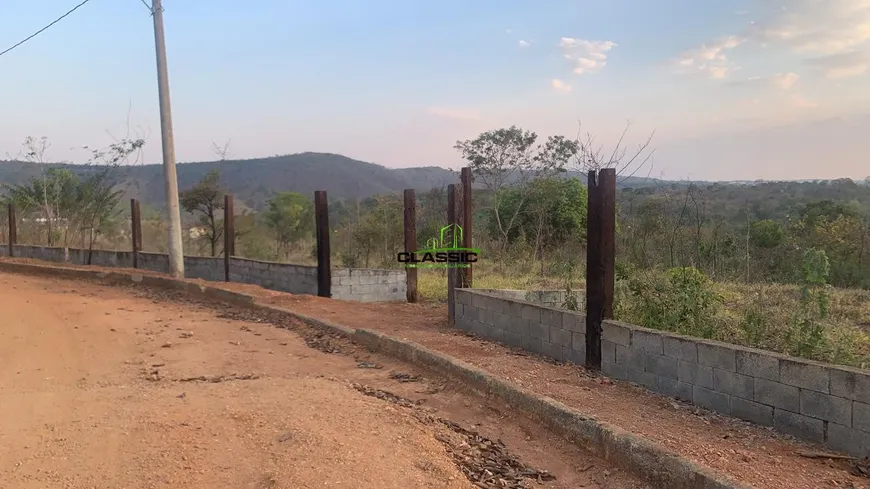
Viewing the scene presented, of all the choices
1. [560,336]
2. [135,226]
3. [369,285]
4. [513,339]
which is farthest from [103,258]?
[560,336]

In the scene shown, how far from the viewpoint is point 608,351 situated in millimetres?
5523

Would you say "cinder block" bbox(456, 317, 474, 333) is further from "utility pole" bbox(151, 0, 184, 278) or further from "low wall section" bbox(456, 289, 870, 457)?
"utility pole" bbox(151, 0, 184, 278)

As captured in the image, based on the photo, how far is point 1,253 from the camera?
21.2m

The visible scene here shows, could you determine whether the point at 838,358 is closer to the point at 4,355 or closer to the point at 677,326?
the point at 677,326

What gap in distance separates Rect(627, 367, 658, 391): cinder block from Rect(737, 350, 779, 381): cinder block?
0.84 m

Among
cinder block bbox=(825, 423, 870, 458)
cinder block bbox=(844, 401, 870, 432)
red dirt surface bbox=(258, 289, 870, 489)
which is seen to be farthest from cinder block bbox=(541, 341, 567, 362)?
cinder block bbox=(844, 401, 870, 432)

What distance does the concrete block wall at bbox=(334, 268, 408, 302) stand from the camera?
11.2 m

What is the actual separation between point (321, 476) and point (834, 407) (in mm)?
3244

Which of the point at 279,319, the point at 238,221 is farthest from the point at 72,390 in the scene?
the point at 238,221

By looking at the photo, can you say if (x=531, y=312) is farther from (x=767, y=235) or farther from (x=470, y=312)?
(x=767, y=235)

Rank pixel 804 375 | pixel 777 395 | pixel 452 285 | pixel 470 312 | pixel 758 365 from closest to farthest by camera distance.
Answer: pixel 804 375
pixel 777 395
pixel 758 365
pixel 470 312
pixel 452 285

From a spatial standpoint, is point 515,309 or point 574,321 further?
point 515,309

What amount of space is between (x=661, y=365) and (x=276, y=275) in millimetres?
8873

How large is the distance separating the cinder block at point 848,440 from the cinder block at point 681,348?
106cm
